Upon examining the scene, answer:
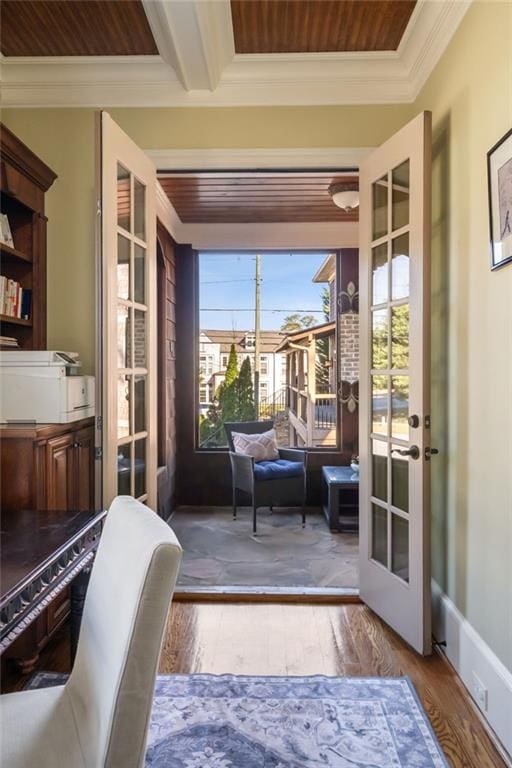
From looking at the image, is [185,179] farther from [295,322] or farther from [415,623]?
[415,623]

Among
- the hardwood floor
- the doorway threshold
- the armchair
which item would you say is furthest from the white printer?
the armchair

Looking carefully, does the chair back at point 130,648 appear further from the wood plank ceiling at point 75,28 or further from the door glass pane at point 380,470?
the wood plank ceiling at point 75,28

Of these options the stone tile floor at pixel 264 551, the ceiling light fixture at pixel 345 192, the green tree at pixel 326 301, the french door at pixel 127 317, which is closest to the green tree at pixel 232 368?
the green tree at pixel 326 301

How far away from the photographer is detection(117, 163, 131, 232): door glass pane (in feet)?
7.85

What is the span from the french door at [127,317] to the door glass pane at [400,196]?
127cm

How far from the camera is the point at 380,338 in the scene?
8.52 ft

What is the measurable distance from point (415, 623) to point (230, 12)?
2.84 m

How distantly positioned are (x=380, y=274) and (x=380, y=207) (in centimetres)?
35

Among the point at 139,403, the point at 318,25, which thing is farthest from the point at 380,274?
the point at 139,403

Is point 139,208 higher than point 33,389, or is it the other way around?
point 139,208

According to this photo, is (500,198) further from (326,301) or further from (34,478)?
(326,301)

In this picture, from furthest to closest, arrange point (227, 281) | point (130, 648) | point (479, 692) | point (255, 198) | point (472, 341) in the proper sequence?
point (227, 281) < point (255, 198) < point (472, 341) < point (479, 692) < point (130, 648)

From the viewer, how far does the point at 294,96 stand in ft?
8.79

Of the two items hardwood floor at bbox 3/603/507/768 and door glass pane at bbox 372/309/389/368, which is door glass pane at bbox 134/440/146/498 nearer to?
hardwood floor at bbox 3/603/507/768
